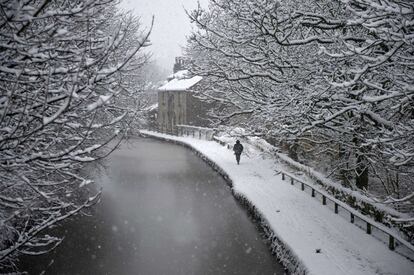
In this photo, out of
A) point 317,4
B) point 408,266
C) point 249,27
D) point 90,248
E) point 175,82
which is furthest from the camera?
point 175,82

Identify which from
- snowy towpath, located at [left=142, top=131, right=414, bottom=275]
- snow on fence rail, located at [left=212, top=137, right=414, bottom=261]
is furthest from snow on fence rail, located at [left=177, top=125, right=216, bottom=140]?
snow on fence rail, located at [left=212, top=137, right=414, bottom=261]

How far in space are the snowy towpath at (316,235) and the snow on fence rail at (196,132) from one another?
19.5 m

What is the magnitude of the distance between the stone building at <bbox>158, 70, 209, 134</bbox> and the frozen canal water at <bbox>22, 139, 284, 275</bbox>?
25.4 metres

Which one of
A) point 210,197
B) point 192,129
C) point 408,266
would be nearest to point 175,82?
point 192,129

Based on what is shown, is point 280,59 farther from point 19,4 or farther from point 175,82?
point 175,82

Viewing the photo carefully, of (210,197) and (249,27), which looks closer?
(249,27)

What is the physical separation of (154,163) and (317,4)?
723 inches

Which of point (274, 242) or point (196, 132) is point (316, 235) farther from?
point (196, 132)

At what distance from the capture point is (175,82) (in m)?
50.8

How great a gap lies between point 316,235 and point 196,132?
31.8m

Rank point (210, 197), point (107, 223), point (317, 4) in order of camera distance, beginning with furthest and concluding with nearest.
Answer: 1. point (210, 197)
2. point (107, 223)
3. point (317, 4)

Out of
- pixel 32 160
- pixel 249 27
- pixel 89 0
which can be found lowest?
pixel 32 160

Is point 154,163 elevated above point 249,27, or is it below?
below

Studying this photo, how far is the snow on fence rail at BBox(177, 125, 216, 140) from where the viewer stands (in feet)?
121
